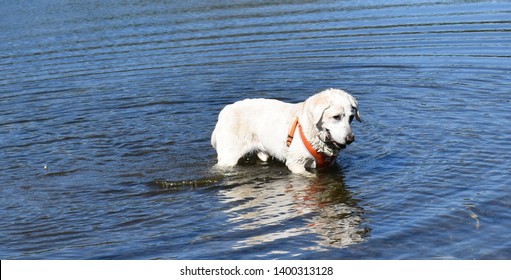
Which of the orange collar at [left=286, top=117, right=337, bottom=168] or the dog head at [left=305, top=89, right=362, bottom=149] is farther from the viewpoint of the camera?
the orange collar at [left=286, top=117, right=337, bottom=168]

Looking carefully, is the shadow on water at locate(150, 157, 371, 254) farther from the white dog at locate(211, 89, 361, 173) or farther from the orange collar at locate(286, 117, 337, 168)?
the white dog at locate(211, 89, 361, 173)

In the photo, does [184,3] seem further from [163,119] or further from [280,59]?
[163,119]

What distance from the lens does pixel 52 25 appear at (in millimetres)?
29859

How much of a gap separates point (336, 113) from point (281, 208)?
1645 millimetres

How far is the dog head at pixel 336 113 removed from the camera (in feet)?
37.9

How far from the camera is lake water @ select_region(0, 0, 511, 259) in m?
10.3

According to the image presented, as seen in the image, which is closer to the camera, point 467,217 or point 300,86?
point 467,217

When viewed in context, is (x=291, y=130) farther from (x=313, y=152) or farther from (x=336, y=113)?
(x=336, y=113)

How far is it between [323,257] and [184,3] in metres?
25.6

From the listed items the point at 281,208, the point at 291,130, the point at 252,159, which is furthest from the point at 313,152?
the point at 252,159

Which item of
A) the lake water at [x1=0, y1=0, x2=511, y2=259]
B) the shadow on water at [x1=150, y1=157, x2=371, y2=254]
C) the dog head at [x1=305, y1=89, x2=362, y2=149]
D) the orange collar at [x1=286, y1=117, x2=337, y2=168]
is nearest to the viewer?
the shadow on water at [x1=150, y1=157, x2=371, y2=254]

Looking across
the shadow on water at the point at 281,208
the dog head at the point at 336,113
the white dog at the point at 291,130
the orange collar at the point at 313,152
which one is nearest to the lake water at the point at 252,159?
the shadow on water at the point at 281,208

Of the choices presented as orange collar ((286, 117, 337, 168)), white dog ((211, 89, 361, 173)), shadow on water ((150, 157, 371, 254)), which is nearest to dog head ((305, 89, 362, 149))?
white dog ((211, 89, 361, 173))
